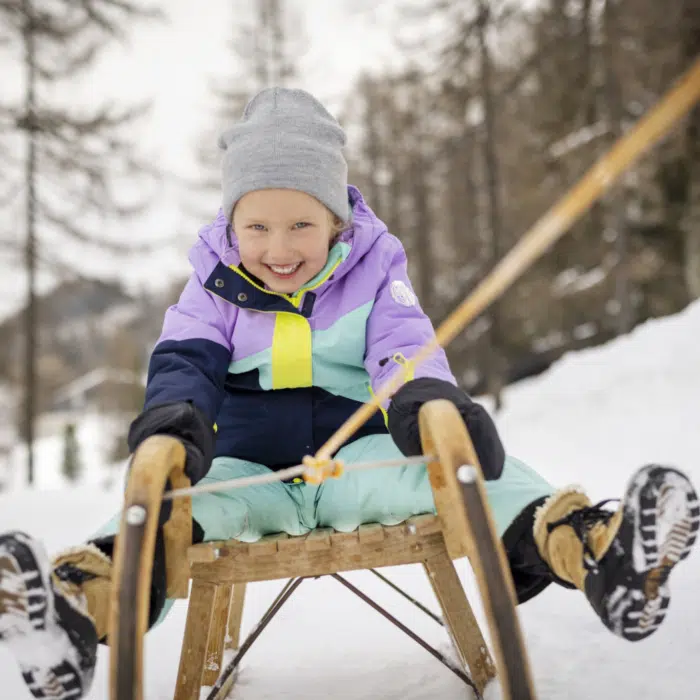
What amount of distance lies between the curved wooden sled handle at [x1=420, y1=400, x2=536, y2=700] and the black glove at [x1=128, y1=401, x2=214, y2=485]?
467 mm

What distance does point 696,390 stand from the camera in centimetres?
542

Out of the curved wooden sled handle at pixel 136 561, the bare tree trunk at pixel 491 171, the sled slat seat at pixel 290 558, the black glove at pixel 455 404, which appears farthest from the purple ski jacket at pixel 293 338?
the bare tree trunk at pixel 491 171

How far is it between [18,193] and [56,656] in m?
9.80

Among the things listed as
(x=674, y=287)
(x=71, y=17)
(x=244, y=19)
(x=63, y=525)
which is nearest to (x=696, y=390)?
(x=63, y=525)

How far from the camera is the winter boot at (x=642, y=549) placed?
1.14 meters

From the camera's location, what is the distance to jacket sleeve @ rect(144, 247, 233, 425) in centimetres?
149

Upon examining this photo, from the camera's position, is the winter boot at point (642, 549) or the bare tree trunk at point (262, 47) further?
the bare tree trunk at point (262, 47)

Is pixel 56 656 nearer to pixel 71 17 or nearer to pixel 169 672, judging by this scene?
pixel 169 672

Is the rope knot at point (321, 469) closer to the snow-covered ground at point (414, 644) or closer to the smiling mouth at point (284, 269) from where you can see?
the smiling mouth at point (284, 269)

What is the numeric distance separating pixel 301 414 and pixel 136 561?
77 cm

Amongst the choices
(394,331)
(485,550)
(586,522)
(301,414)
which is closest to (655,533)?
(586,522)

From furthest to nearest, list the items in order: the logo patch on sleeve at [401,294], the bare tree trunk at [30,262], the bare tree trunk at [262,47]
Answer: the bare tree trunk at [262,47] → the bare tree trunk at [30,262] → the logo patch on sleeve at [401,294]

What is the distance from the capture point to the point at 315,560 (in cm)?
136

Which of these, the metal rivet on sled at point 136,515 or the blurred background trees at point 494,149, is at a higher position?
the blurred background trees at point 494,149
